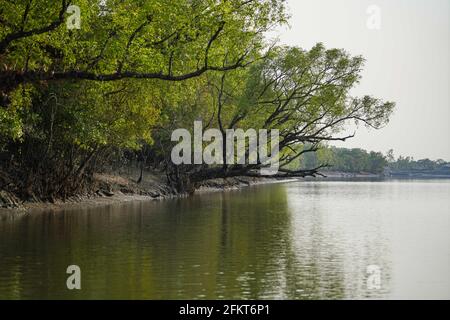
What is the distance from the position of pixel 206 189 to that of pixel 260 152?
23284 mm

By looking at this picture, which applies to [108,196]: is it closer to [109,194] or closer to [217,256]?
[109,194]

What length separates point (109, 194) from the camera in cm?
5503

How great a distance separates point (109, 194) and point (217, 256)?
31.4 meters

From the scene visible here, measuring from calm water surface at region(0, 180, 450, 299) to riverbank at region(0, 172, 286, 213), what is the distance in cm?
221

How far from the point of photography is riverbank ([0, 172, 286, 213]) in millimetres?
40969

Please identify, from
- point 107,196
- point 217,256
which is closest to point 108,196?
point 107,196

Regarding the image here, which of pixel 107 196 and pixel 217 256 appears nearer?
pixel 217 256

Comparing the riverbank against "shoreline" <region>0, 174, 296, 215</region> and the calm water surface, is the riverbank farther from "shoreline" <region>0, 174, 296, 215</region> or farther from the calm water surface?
the calm water surface

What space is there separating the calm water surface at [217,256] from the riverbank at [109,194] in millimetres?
2214

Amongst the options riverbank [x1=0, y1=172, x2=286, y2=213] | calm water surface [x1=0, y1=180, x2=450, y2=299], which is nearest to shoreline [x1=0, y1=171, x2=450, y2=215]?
riverbank [x1=0, y1=172, x2=286, y2=213]

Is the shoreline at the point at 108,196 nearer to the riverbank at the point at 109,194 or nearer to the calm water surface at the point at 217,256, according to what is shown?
the riverbank at the point at 109,194

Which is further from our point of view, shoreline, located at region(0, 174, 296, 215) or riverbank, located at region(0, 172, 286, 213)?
riverbank, located at region(0, 172, 286, 213)

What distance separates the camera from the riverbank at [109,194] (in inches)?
1613

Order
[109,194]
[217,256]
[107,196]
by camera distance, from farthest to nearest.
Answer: [109,194], [107,196], [217,256]
